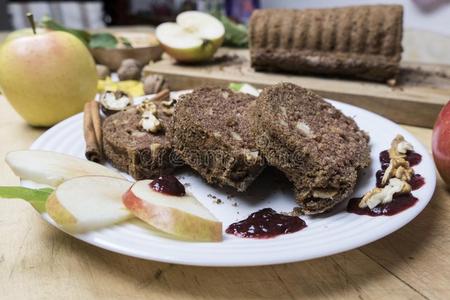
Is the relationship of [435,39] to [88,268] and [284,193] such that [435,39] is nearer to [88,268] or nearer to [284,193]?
[284,193]

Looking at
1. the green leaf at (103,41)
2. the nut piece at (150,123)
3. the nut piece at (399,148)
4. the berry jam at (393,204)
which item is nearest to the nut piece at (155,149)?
the nut piece at (150,123)

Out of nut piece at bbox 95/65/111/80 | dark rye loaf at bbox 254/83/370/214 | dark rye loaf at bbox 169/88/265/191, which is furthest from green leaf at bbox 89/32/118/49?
dark rye loaf at bbox 254/83/370/214

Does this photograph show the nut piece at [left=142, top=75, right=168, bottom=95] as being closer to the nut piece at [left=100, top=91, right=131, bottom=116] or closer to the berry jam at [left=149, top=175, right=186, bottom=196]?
the nut piece at [left=100, top=91, right=131, bottom=116]

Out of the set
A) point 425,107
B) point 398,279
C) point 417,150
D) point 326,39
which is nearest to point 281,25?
point 326,39

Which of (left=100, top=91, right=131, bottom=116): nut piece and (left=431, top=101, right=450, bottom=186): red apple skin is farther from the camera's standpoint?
(left=100, top=91, right=131, bottom=116): nut piece

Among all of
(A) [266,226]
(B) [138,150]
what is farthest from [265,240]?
(B) [138,150]

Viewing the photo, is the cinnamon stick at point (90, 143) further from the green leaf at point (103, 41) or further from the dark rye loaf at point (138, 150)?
the green leaf at point (103, 41)
